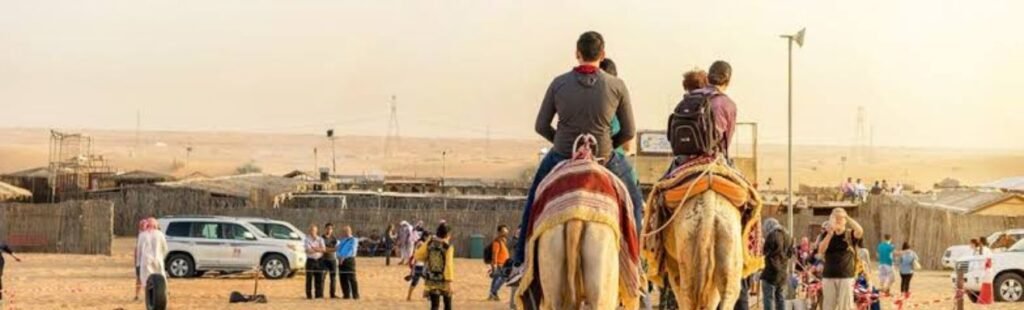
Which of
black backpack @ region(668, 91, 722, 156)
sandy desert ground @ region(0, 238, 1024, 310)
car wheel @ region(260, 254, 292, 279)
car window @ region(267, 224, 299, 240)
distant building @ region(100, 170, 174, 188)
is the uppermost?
black backpack @ region(668, 91, 722, 156)

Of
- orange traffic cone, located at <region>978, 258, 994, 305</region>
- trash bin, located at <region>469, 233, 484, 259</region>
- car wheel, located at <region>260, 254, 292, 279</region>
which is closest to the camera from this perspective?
orange traffic cone, located at <region>978, 258, 994, 305</region>

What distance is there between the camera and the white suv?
3894cm

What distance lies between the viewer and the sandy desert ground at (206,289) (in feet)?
99.4

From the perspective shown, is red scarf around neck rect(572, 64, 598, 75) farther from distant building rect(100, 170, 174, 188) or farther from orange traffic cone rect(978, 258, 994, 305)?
distant building rect(100, 170, 174, 188)

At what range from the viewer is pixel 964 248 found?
1833 inches

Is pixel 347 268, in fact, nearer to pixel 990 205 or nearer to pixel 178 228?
pixel 178 228

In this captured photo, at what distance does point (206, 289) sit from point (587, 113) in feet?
83.1

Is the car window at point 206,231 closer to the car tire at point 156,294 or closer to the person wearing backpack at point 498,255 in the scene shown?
the person wearing backpack at point 498,255

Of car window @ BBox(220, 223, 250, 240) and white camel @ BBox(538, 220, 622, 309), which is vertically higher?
white camel @ BBox(538, 220, 622, 309)

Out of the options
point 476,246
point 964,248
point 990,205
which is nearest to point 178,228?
point 476,246

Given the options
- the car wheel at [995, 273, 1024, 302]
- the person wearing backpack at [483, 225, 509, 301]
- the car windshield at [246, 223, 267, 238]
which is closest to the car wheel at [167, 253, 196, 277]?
the car windshield at [246, 223, 267, 238]

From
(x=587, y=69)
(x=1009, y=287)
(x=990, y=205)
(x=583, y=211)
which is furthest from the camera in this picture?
(x=990, y=205)

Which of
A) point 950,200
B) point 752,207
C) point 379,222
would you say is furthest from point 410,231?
point 752,207

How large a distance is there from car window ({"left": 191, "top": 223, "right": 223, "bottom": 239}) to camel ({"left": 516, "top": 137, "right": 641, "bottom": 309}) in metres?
29.6
